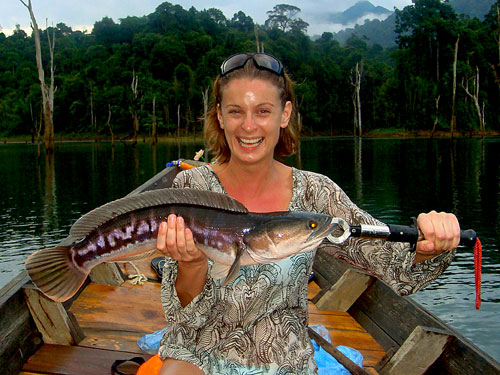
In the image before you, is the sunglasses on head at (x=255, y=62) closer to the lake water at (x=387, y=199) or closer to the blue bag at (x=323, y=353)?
the blue bag at (x=323, y=353)

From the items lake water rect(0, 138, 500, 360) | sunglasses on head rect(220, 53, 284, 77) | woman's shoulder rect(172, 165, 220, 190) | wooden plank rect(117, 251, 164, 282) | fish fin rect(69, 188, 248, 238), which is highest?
sunglasses on head rect(220, 53, 284, 77)

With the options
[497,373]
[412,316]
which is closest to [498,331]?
[412,316]

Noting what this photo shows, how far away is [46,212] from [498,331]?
15188 mm

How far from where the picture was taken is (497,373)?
10.0 feet

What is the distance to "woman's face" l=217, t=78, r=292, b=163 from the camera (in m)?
3.19

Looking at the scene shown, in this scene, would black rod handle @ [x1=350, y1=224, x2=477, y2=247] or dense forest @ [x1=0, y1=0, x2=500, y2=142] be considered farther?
Answer: dense forest @ [x1=0, y1=0, x2=500, y2=142]

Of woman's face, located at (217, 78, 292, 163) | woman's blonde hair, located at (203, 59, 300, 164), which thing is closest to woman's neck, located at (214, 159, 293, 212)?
woman's face, located at (217, 78, 292, 163)

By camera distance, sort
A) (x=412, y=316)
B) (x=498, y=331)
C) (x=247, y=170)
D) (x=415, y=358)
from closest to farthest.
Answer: (x=247, y=170)
(x=415, y=358)
(x=412, y=316)
(x=498, y=331)

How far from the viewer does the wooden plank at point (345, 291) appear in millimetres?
5270

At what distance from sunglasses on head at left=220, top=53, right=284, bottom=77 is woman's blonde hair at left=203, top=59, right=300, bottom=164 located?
2cm

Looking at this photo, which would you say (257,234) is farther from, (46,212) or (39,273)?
(46,212)

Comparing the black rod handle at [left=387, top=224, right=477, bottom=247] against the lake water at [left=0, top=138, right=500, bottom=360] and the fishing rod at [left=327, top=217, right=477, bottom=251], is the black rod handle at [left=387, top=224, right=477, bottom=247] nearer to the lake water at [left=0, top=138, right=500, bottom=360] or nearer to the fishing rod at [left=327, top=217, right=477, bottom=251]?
the fishing rod at [left=327, top=217, right=477, bottom=251]

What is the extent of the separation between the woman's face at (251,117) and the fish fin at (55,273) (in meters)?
1.30

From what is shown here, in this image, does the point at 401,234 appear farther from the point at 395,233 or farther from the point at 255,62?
the point at 255,62
